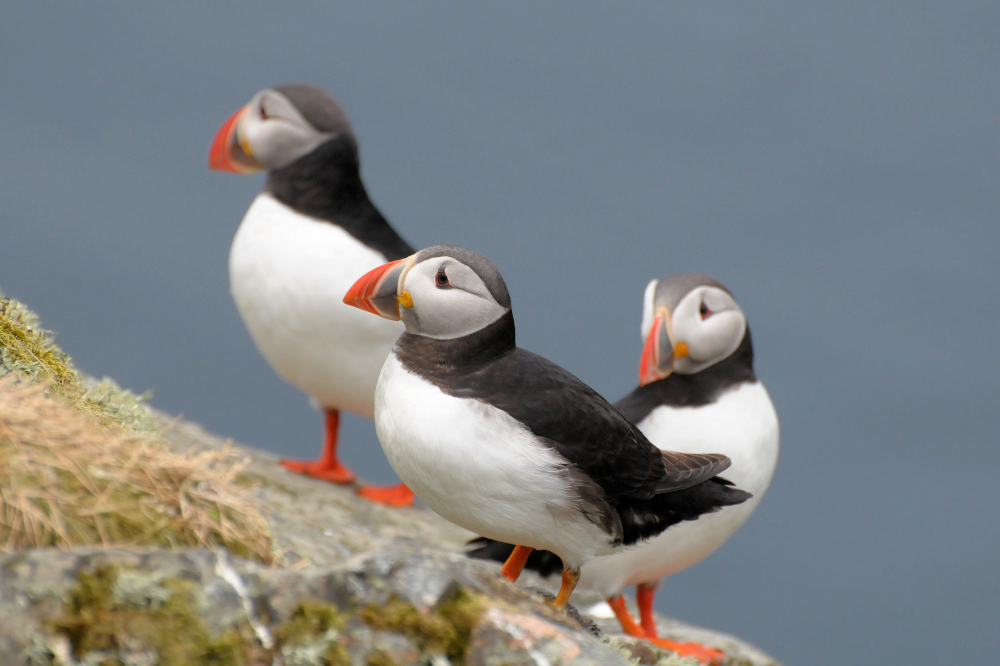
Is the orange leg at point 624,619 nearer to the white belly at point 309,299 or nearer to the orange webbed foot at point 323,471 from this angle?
the white belly at point 309,299

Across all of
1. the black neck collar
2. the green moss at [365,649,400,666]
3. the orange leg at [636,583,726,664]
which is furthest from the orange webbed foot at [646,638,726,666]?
the green moss at [365,649,400,666]

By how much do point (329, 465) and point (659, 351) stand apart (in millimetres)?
2086

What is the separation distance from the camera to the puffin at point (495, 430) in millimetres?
2598

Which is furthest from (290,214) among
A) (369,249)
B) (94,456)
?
(94,456)

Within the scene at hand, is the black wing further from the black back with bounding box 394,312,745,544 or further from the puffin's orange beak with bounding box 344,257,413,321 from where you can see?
the puffin's orange beak with bounding box 344,257,413,321

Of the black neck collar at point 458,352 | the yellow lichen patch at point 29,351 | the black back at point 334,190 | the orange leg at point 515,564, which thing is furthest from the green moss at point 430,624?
the black back at point 334,190

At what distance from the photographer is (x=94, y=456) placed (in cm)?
204

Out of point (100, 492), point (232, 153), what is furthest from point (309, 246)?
point (100, 492)

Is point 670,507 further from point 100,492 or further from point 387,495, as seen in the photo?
point 387,495

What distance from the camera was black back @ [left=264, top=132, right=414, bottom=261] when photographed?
16.1 ft

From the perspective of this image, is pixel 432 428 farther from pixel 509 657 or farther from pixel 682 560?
pixel 682 560

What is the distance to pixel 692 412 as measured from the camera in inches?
160

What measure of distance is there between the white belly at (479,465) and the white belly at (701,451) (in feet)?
3.96

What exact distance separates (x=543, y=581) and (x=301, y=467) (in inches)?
78.3
